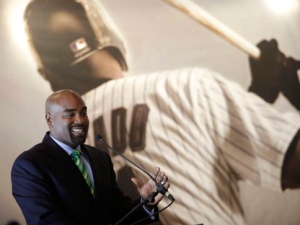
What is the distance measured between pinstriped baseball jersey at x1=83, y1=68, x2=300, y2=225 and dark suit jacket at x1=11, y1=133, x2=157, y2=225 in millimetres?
1256

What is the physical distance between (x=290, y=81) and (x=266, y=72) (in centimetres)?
23

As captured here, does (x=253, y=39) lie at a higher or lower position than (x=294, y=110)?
higher

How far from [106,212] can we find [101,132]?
4.33 feet

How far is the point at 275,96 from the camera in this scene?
13.3 ft

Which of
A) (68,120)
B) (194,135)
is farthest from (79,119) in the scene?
(194,135)

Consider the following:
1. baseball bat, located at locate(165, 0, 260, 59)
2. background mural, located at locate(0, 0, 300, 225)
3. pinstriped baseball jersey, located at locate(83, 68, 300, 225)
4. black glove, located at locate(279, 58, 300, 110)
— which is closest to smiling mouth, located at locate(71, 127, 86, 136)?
background mural, located at locate(0, 0, 300, 225)

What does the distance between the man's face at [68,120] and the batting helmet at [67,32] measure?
1.21m

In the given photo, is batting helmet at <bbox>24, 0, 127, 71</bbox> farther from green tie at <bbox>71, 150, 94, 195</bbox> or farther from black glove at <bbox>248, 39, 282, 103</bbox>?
green tie at <bbox>71, 150, 94, 195</bbox>

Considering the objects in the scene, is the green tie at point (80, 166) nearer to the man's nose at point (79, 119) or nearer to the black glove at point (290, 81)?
the man's nose at point (79, 119)

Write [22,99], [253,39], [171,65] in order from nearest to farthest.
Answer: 1. [22,99]
2. [171,65]
3. [253,39]

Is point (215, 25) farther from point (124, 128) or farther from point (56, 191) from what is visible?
point (56, 191)

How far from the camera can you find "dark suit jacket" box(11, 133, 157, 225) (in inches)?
77.2

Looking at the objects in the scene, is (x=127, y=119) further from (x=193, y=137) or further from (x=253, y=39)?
(x=253, y=39)

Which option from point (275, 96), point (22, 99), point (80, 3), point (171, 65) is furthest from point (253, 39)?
point (22, 99)
